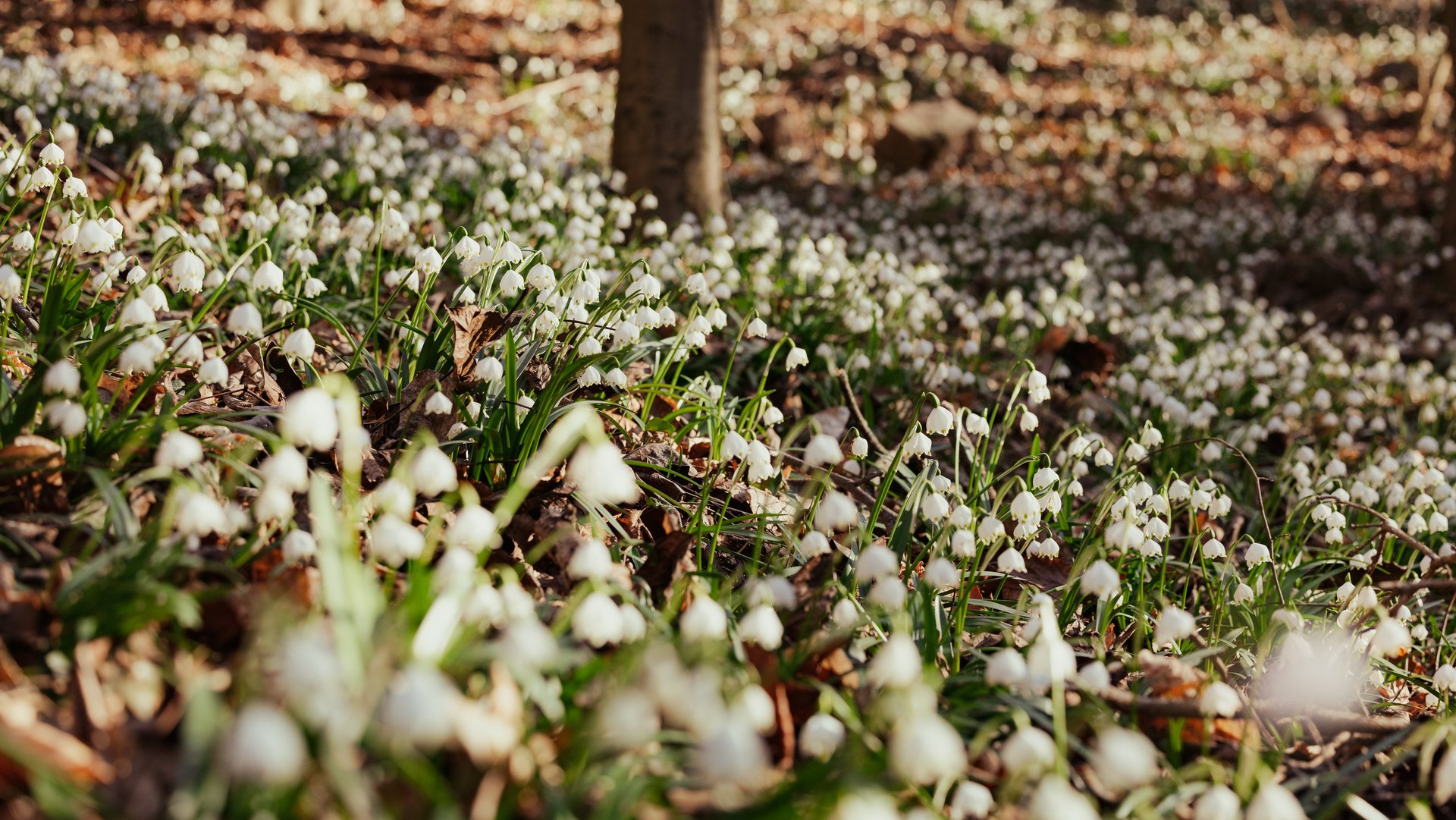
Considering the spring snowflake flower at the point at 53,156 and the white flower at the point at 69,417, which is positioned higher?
the spring snowflake flower at the point at 53,156

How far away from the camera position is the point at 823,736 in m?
1.68

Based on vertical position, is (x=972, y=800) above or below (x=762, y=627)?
below

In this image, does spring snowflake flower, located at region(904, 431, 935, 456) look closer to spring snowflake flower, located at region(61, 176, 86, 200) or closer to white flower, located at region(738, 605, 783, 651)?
white flower, located at region(738, 605, 783, 651)

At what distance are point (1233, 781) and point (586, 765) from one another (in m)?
1.21

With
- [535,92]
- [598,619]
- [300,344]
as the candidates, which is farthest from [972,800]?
[535,92]

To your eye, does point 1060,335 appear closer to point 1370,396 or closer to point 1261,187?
point 1370,396

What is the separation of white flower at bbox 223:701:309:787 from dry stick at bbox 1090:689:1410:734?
143cm

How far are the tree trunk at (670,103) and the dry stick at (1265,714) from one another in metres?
4.37

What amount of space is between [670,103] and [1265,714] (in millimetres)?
4557

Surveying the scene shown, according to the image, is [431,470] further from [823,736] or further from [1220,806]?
[1220,806]

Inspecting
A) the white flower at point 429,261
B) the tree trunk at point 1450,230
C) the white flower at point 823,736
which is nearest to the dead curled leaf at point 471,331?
the white flower at point 429,261

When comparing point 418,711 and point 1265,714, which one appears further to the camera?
point 1265,714

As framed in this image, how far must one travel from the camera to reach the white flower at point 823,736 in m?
1.68

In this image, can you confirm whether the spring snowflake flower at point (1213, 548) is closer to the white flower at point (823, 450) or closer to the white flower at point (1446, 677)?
the white flower at point (1446, 677)
